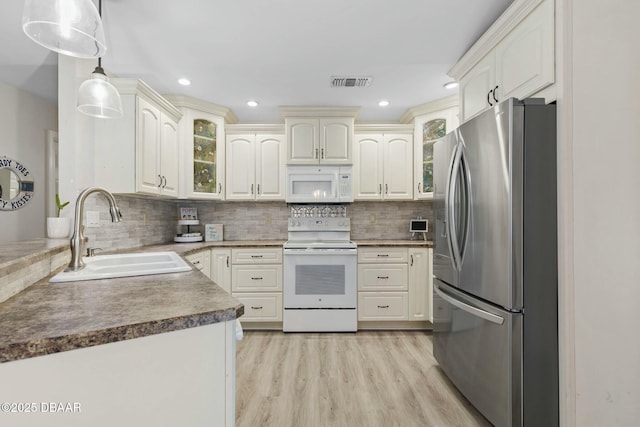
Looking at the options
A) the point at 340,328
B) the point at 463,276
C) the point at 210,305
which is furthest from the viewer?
the point at 340,328

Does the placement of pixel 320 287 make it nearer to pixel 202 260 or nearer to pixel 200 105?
pixel 202 260

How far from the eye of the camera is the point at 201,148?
3.29m

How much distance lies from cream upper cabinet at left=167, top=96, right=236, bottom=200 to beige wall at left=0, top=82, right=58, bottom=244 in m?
1.46

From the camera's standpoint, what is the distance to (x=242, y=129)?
A: 3531mm

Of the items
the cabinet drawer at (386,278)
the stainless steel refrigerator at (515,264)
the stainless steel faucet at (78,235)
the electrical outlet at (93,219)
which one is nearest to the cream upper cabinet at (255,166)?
the cabinet drawer at (386,278)

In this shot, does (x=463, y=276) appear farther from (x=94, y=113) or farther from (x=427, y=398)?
(x=94, y=113)

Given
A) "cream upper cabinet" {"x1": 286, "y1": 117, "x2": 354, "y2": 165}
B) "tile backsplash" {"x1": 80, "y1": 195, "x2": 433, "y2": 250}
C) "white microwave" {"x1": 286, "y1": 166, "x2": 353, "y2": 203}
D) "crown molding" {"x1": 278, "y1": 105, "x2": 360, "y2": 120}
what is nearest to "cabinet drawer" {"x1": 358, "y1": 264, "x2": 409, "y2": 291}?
"tile backsplash" {"x1": 80, "y1": 195, "x2": 433, "y2": 250}

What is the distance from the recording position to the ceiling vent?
2.65 metres

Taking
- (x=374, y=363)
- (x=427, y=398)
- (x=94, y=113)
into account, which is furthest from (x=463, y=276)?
(x=94, y=113)

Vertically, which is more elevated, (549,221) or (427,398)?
(549,221)

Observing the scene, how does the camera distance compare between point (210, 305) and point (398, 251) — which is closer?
point (210, 305)

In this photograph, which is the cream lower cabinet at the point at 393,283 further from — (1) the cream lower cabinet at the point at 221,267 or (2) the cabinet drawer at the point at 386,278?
(1) the cream lower cabinet at the point at 221,267

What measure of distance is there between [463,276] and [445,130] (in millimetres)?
1879

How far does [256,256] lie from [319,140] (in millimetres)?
1441
